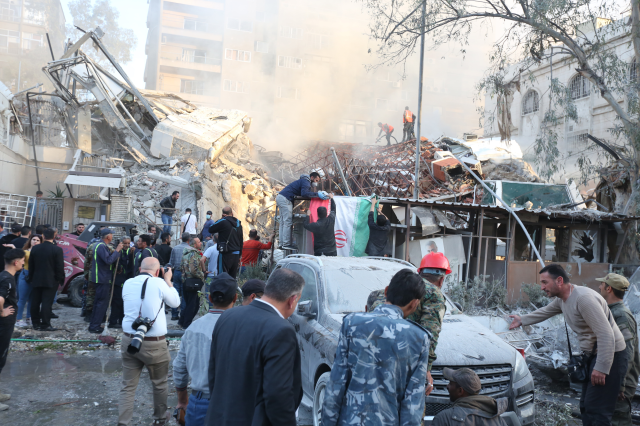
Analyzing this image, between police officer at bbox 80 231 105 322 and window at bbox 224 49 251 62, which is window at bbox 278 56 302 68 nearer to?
window at bbox 224 49 251 62

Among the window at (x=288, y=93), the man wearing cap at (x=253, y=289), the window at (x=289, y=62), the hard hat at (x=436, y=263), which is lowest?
the man wearing cap at (x=253, y=289)

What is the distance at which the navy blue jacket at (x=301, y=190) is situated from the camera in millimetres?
9383

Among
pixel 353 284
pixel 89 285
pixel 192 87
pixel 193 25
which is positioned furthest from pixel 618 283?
pixel 193 25

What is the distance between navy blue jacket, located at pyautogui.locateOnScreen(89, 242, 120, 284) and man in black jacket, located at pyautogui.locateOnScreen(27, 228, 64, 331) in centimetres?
50

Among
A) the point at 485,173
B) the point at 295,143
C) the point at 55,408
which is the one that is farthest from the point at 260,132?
the point at 55,408

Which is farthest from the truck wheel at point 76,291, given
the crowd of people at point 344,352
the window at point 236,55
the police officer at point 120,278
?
the window at point 236,55

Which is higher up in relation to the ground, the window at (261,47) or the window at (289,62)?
the window at (261,47)

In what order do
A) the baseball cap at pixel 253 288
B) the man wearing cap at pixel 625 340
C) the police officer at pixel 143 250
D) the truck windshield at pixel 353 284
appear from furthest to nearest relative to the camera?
the police officer at pixel 143 250
the truck windshield at pixel 353 284
the man wearing cap at pixel 625 340
the baseball cap at pixel 253 288

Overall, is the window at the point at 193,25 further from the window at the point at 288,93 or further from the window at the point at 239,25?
the window at the point at 288,93

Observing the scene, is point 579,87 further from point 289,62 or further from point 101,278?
point 101,278

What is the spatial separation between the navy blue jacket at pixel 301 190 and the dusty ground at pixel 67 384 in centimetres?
370

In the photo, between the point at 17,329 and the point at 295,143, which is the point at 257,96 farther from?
the point at 17,329

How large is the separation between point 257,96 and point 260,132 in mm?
12735

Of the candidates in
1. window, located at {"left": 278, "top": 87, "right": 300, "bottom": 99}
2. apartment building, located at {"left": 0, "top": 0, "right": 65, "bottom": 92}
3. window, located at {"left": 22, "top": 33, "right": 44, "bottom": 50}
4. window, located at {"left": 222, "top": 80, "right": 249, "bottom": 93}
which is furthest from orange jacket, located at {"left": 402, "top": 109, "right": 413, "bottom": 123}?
window, located at {"left": 22, "top": 33, "right": 44, "bottom": 50}
